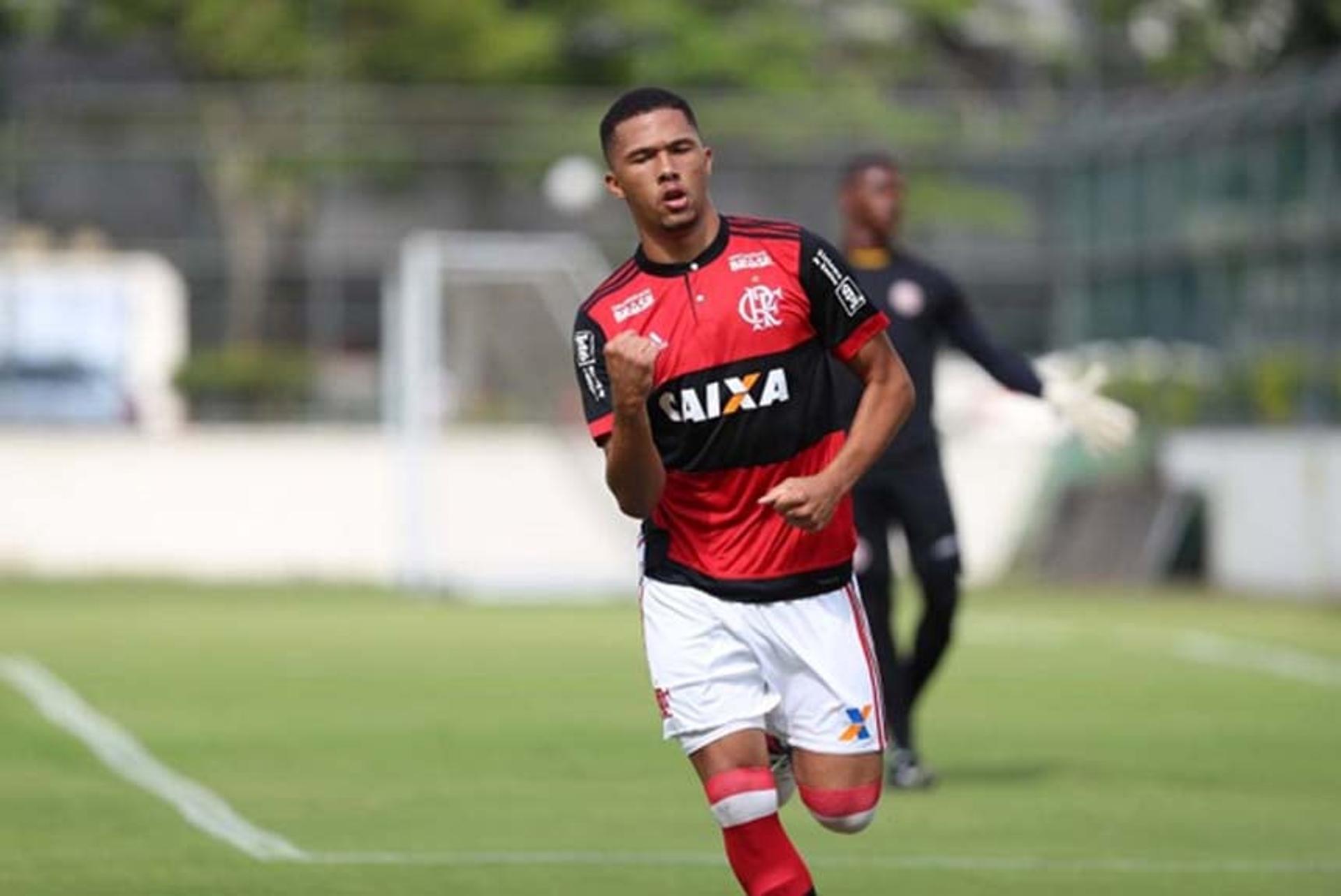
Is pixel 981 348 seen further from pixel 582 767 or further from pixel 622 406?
pixel 622 406

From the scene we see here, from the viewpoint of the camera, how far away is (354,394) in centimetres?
3706

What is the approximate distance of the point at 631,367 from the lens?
306 inches

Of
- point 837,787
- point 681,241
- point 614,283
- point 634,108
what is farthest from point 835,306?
point 837,787

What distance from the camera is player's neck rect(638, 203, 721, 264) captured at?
8406 mm

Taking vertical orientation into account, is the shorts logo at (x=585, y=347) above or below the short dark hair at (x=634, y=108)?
below

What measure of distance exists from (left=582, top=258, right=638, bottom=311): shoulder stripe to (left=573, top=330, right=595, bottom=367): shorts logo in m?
0.06

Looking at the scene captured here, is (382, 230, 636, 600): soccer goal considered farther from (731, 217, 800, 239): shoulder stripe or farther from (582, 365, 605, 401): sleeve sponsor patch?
(582, 365, 605, 401): sleeve sponsor patch

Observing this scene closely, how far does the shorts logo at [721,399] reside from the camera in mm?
8422

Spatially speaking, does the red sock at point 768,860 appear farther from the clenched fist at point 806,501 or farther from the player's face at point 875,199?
the player's face at point 875,199

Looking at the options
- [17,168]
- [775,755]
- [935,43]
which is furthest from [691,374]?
[935,43]

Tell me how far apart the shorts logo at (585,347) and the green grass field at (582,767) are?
261 centimetres

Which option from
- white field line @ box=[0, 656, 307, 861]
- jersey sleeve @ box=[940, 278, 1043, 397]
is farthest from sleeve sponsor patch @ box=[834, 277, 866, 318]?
jersey sleeve @ box=[940, 278, 1043, 397]

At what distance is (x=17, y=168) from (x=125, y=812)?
90.7 feet

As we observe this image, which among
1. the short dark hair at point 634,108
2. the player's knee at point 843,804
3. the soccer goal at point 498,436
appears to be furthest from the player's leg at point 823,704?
the soccer goal at point 498,436
